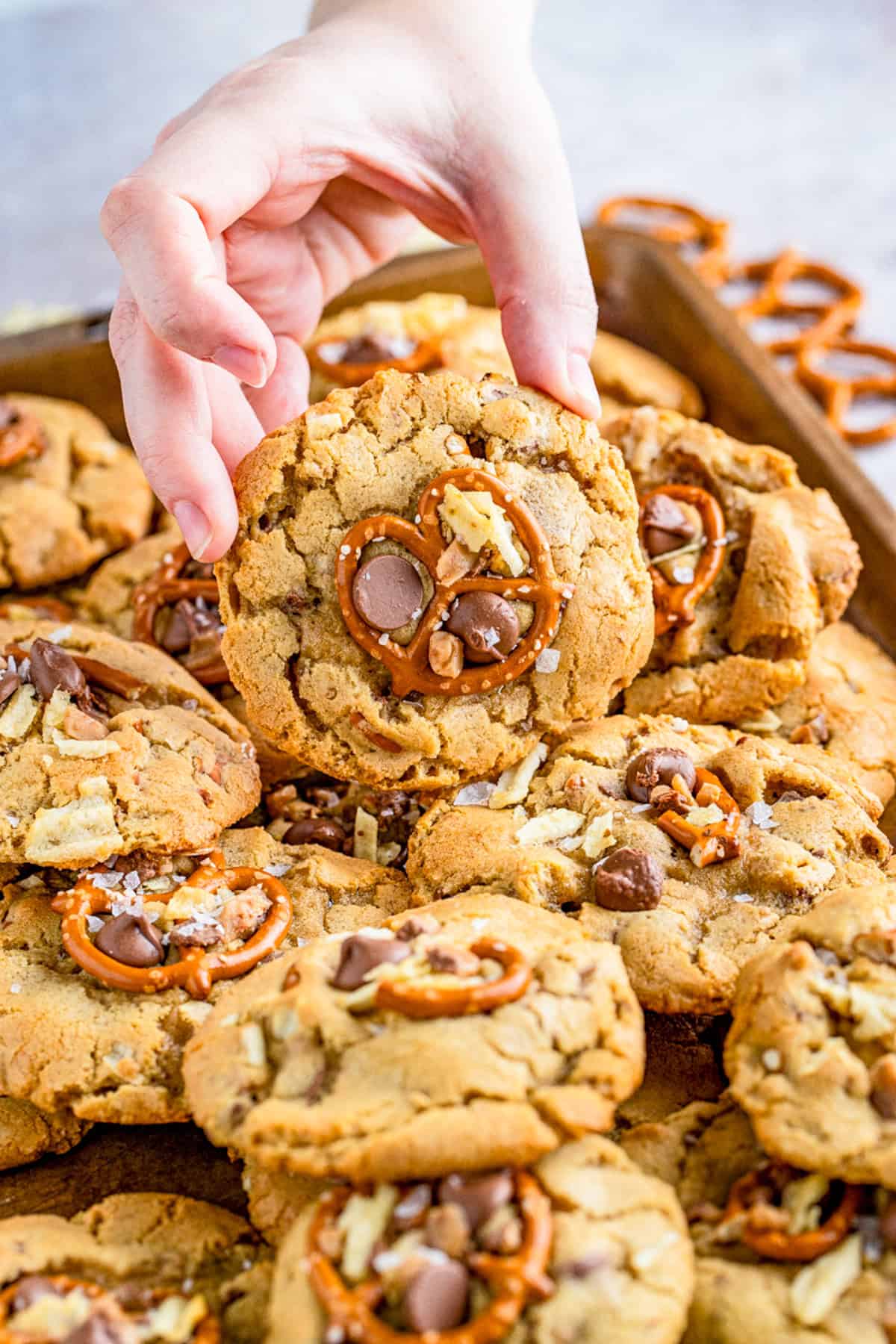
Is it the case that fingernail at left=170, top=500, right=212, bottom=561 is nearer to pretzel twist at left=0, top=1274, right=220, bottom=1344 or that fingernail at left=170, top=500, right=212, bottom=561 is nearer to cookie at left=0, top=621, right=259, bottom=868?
cookie at left=0, top=621, right=259, bottom=868

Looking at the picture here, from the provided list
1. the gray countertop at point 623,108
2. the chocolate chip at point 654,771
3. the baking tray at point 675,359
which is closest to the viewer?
the chocolate chip at point 654,771

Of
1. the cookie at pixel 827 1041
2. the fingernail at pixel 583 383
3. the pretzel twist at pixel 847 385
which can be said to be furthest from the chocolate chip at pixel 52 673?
the pretzel twist at pixel 847 385

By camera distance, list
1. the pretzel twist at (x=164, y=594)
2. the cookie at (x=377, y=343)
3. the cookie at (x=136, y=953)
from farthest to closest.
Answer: the cookie at (x=377, y=343)
the pretzel twist at (x=164, y=594)
the cookie at (x=136, y=953)

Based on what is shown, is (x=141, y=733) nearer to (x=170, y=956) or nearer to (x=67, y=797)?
(x=67, y=797)

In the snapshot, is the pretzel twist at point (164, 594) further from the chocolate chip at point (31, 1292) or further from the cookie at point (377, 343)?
the chocolate chip at point (31, 1292)

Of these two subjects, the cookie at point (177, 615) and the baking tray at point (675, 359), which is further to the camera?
the baking tray at point (675, 359)

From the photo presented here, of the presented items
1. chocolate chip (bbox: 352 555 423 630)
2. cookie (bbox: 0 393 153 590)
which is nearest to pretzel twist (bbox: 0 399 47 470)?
cookie (bbox: 0 393 153 590)

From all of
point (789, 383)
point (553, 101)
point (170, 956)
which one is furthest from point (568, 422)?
point (553, 101)
